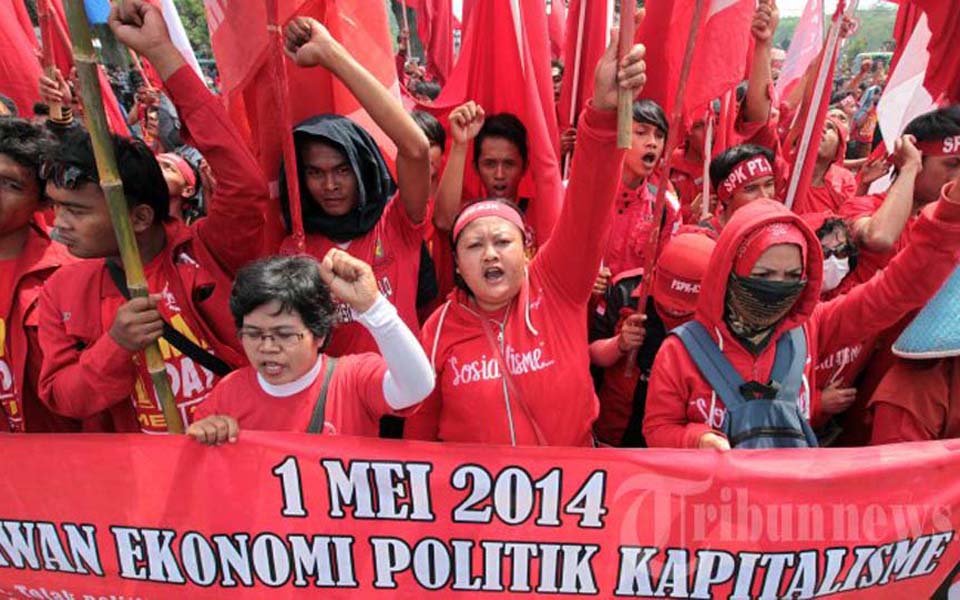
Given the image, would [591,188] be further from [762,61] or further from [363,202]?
[762,61]

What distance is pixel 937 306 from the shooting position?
2.08m

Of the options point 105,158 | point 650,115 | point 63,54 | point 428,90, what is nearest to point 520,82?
point 650,115

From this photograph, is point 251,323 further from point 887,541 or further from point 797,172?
point 797,172

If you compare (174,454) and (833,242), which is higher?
(833,242)

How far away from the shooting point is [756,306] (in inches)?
75.6

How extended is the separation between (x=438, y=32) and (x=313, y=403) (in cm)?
576

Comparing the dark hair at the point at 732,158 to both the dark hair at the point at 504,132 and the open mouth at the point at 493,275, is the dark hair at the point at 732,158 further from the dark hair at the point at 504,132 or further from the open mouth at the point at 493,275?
the open mouth at the point at 493,275

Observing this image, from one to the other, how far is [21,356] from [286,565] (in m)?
1.25

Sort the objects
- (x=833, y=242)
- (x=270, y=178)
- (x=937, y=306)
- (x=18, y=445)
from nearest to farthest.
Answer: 1. (x=18, y=445)
2. (x=937, y=306)
3. (x=270, y=178)
4. (x=833, y=242)

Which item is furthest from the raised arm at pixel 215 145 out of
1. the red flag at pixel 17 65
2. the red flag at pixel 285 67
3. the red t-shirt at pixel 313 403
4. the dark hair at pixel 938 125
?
the dark hair at pixel 938 125

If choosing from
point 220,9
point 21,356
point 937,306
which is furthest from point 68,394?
point 937,306

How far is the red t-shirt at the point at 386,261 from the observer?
2334 mm

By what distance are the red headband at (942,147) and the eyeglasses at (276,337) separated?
2655 mm

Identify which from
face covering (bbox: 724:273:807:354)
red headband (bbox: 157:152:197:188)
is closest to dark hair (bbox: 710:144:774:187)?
face covering (bbox: 724:273:807:354)
